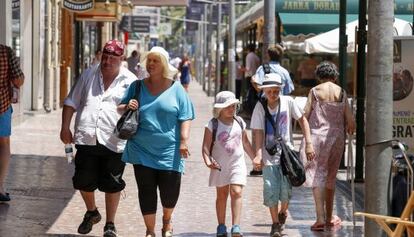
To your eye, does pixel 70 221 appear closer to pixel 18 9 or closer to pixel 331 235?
pixel 331 235

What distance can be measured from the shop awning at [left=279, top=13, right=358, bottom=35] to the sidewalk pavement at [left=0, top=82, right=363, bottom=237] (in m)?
9.08

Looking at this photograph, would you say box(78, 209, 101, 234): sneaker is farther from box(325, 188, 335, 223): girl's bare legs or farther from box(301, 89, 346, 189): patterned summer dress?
box(325, 188, 335, 223): girl's bare legs

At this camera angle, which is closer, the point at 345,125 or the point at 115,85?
the point at 115,85

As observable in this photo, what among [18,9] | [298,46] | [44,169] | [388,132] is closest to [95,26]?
[298,46]

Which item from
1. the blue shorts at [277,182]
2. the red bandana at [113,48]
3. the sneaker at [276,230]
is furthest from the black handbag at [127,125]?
the sneaker at [276,230]

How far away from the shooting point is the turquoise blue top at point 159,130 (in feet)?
31.0

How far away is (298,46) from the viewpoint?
27.4m

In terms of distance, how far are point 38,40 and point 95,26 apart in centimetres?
1985

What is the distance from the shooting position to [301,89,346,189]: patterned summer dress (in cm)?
1100

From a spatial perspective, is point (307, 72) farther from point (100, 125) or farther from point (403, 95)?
point (100, 125)

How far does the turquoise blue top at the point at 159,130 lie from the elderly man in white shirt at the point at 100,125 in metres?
0.41

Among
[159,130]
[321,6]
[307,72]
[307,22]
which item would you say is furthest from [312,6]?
[159,130]

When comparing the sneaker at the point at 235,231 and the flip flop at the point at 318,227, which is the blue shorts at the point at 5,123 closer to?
the sneaker at the point at 235,231

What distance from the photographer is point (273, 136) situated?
411 inches
